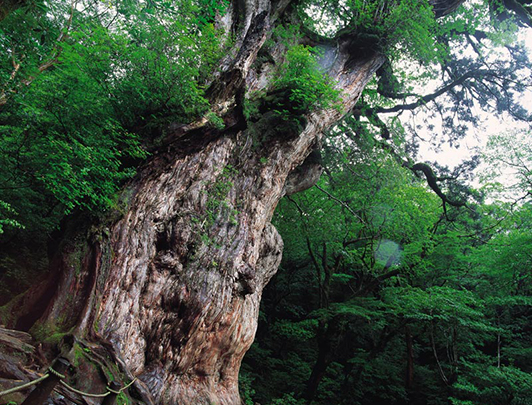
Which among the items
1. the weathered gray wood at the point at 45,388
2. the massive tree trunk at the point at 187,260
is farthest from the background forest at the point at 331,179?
the weathered gray wood at the point at 45,388

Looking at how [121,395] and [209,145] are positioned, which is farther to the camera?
[209,145]

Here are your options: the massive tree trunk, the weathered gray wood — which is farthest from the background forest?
the weathered gray wood

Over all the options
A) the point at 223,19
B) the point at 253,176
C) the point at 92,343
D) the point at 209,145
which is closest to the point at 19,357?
the point at 92,343

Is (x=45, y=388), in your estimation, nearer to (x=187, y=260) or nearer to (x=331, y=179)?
(x=187, y=260)

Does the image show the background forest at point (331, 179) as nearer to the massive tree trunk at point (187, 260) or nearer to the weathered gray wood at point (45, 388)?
the massive tree trunk at point (187, 260)

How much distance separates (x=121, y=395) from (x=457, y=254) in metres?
11.5

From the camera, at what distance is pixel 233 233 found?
17.4 feet

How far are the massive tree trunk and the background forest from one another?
24 centimetres

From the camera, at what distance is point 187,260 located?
4.56 meters

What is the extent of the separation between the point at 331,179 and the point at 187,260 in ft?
26.3

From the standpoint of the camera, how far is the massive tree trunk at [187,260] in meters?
3.70

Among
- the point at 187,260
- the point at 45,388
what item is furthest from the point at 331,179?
the point at 45,388

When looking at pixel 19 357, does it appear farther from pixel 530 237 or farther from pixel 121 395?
pixel 530 237

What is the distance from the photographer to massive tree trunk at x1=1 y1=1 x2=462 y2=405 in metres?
3.70
